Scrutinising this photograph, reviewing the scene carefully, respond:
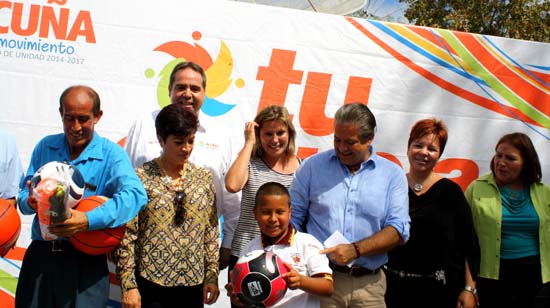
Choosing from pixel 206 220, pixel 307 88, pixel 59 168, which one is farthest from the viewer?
pixel 307 88

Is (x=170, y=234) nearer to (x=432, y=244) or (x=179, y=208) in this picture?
(x=179, y=208)

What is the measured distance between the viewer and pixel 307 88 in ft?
16.3

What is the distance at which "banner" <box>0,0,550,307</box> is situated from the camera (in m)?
4.60

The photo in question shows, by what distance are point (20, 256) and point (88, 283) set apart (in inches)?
76.5

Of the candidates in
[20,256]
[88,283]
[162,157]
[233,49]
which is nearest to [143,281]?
[88,283]

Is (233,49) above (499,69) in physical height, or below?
below

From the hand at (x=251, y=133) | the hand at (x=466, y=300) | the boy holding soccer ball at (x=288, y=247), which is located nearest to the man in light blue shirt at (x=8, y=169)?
the hand at (x=251, y=133)

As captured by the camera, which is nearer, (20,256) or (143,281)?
(143,281)

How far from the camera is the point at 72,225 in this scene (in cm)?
280

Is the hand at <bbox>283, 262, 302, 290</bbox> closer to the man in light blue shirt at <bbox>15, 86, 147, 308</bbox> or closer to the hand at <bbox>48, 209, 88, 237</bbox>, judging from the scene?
the man in light blue shirt at <bbox>15, 86, 147, 308</bbox>

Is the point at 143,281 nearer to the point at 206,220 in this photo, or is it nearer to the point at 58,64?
the point at 206,220

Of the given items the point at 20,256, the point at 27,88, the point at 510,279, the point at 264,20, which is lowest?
the point at 20,256

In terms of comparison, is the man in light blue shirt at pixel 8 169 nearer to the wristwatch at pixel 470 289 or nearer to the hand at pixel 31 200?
the hand at pixel 31 200

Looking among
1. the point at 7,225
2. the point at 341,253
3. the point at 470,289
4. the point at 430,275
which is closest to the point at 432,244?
the point at 430,275
